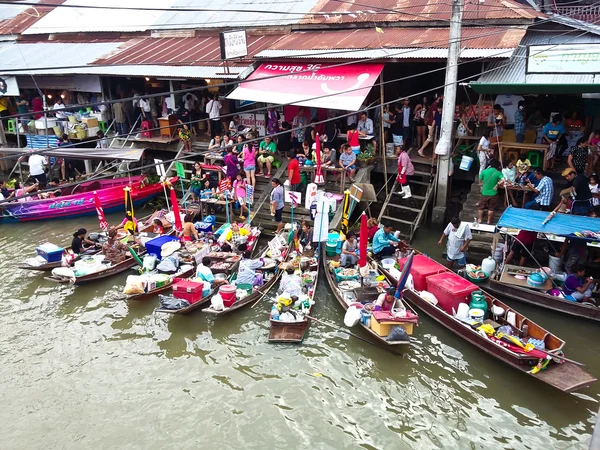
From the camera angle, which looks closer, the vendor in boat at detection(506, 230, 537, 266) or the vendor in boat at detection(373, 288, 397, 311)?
the vendor in boat at detection(373, 288, 397, 311)

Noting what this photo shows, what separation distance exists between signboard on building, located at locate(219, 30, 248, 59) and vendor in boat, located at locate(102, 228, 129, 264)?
25.0 feet

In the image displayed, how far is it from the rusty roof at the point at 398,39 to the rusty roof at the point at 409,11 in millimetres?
439

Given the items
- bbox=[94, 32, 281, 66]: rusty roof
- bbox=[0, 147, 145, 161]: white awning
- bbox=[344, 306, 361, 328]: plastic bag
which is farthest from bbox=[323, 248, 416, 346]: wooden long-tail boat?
bbox=[94, 32, 281, 66]: rusty roof

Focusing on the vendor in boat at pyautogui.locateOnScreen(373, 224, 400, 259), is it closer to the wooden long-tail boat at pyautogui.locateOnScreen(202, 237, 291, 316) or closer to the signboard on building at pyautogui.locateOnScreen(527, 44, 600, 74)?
the wooden long-tail boat at pyautogui.locateOnScreen(202, 237, 291, 316)

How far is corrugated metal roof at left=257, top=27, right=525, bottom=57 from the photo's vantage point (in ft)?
49.7

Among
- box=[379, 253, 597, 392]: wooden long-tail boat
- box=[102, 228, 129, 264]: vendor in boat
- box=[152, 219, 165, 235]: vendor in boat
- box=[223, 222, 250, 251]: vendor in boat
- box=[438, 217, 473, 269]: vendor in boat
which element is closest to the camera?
box=[379, 253, 597, 392]: wooden long-tail boat

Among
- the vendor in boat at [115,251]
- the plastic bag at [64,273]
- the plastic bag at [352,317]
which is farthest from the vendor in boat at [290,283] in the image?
the plastic bag at [64,273]

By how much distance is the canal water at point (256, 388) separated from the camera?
8.58 m

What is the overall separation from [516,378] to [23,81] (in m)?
25.4

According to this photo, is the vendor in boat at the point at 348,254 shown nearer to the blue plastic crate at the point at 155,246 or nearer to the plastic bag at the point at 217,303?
the plastic bag at the point at 217,303

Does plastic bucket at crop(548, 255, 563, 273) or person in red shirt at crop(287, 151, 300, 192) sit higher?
person in red shirt at crop(287, 151, 300, 192)

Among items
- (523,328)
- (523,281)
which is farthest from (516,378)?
(523,281)

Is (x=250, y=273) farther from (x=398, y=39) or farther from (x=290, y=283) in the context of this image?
(x=398, y=39)

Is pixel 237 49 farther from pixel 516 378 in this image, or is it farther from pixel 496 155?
pixel 516 378
